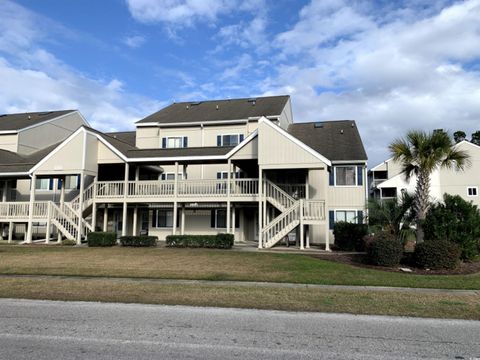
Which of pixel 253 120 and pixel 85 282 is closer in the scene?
pixel 85 282

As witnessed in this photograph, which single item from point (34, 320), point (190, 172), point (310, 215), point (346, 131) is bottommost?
point (34, 320)

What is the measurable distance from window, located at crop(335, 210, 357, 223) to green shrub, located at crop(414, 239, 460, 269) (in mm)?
11169

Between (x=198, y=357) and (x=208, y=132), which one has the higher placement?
(x=208, y=132)

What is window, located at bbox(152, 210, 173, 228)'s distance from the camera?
2798 centimetres

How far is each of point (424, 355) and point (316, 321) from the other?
7.41 ft

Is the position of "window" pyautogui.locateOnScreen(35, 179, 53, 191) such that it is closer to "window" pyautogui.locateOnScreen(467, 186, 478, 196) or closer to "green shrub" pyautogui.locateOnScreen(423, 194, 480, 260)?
"green shrub" pyautogui.locateOnScreen(423, 194, 480, 260)

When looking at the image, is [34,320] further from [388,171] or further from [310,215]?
[388,171]

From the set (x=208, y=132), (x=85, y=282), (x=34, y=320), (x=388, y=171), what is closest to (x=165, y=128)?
(x=208, y=132)

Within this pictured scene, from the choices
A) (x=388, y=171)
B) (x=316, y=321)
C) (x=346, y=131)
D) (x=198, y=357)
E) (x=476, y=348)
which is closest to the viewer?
(x=198, y=357)

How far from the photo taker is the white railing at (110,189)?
24812 mm

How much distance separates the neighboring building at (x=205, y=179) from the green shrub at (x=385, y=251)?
538cm

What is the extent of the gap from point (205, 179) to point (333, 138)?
10.0 metres

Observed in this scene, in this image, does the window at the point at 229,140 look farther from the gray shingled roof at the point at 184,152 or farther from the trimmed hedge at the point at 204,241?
the trimmed hedge at the point at 204,241

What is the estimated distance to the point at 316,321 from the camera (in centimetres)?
752
